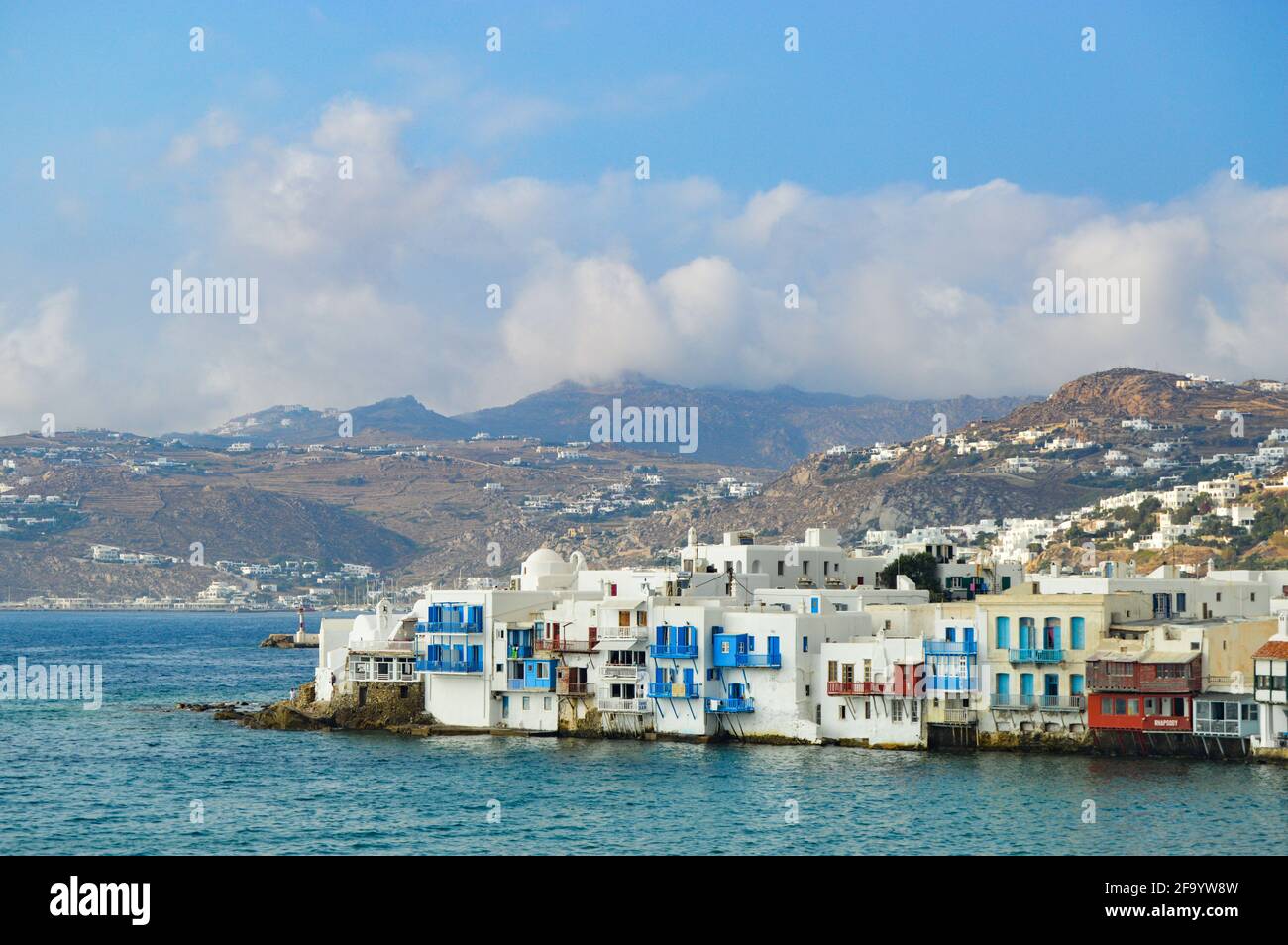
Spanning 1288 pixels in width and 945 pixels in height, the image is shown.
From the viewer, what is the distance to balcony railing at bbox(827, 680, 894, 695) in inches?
2067

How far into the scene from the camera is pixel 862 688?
5269 cm

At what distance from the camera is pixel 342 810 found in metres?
44.5

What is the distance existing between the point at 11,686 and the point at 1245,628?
230 ft

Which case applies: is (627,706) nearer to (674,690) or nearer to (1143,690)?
(674,690)

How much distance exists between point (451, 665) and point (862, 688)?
14.2 m

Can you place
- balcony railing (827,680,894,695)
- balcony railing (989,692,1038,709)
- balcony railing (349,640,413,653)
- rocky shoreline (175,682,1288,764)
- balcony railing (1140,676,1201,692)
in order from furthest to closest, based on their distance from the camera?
balcony railing (349,640,413,653) → balcony railing (827,680,894,695) → balcony railing (989,692,1038,709) → rocky shoreline (175,682,1288,764) → balcony railing (1140,676,1201,692)

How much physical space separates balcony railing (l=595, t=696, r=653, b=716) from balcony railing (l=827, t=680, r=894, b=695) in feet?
20.3

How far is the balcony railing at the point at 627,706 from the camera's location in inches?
2186

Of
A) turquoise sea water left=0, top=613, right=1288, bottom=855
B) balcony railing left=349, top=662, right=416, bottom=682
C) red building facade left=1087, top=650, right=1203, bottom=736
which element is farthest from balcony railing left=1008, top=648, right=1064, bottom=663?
balcony railing left=349, top=662, right=416, bottom=682

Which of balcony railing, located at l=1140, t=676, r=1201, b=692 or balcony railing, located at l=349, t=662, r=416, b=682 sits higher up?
balcony railing, located at l=1140, t=676, r=1201, b=692

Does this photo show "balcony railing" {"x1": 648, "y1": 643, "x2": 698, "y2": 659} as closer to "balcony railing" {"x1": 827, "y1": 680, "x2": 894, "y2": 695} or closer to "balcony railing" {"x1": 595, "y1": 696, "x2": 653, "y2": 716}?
"balcony railing" {"x1": 595, "y1": 696, "x2": 653, "y2": 716}

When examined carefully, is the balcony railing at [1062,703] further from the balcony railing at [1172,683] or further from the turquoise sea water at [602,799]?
the balcony railing at [1172,683]

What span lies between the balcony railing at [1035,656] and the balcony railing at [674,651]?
9637mm
